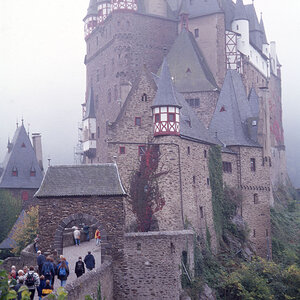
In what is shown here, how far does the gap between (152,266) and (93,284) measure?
5198 mm

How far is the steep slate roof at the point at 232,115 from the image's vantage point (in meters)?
42.1

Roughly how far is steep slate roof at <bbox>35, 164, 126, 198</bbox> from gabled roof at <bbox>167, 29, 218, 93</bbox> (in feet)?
71.8

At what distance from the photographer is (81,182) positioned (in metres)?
24.6

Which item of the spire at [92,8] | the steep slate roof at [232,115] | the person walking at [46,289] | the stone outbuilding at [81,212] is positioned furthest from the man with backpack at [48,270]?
the spire at [92,8]

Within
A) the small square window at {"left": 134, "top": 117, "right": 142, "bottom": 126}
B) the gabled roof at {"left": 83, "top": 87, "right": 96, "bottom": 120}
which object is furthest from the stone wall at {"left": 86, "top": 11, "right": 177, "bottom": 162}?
the small square window at {"left": 134, "top": 117, "right": 142, "bottom": 126}

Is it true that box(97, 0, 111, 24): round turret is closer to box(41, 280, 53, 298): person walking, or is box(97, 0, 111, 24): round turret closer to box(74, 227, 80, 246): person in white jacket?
box(74, 227, 80, 246): person in white jacket

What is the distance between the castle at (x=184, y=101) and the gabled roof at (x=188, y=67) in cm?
9

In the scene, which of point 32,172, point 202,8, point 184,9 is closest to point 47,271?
point 32,172

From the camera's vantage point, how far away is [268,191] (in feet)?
138

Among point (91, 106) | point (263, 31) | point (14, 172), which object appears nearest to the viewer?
point (14, 172)

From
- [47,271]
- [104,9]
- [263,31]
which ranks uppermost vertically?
[263,31]

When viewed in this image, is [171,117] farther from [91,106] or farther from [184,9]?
[91,106]

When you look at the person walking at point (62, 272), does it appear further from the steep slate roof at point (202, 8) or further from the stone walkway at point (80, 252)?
the steep slate roof at point (202, 8)

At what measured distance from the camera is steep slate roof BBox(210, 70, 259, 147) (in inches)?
1656
